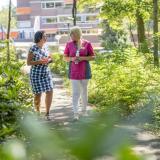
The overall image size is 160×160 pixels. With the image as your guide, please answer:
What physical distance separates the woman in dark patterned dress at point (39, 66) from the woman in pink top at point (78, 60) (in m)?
0.38

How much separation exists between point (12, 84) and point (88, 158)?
550 cm

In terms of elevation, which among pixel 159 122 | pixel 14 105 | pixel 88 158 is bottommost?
pixel 159 122

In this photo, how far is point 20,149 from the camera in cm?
63

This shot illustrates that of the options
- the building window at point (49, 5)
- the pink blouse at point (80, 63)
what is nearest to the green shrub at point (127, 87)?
the pink blouse at point (80, 63)

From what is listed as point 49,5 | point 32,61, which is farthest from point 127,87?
point 49,5

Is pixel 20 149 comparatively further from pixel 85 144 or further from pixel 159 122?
pixel 159 122

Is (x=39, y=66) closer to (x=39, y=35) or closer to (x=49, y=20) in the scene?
(x=39, y=35)

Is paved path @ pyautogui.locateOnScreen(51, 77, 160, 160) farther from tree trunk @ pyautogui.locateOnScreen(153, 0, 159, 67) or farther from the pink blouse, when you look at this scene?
tree trunk @ pyautogui.locateOnScreen(153, 0, 159, 67)

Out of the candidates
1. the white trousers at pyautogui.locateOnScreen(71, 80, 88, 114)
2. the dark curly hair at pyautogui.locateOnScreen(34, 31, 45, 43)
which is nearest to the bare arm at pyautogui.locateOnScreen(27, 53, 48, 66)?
the dark curly hair at pyautogui.locateOnScreen(34, 31, 45, 43)

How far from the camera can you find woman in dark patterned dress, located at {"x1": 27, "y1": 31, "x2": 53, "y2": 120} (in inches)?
357

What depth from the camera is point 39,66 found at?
30.2 ft

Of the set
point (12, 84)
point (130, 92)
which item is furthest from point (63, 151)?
point (130, 92)

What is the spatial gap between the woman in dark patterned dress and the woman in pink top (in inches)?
14.9

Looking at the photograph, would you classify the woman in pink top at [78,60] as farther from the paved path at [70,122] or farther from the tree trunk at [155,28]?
the tree trunk at [155,28]
